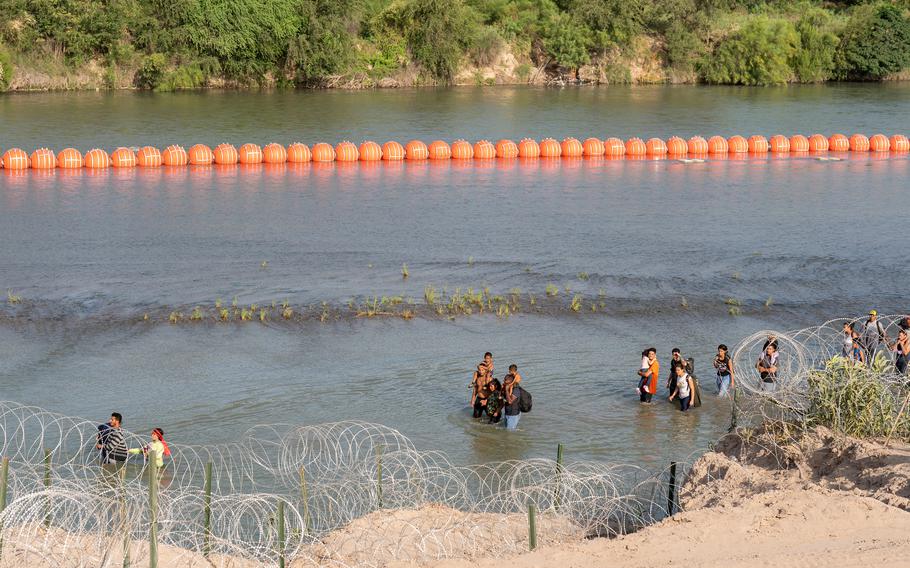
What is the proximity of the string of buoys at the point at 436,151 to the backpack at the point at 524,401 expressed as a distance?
100 ft

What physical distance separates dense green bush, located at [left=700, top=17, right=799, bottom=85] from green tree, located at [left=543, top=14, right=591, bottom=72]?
9.34m

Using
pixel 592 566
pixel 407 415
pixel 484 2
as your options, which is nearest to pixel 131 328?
pixel 407 415

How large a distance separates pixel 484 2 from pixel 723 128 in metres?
31.6

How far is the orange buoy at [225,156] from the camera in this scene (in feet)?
156

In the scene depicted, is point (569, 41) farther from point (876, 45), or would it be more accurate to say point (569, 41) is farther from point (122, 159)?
point (122, 159)

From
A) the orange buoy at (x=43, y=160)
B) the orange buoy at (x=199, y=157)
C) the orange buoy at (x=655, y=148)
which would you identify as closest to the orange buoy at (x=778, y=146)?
the orange buoy at (x=655, y=148)

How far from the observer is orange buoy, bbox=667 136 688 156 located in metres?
51.9

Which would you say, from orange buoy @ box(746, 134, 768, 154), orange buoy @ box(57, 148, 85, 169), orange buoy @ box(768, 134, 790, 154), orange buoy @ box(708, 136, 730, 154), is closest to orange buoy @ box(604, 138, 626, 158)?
orange buoy @ box(708, 136, 730, 154)

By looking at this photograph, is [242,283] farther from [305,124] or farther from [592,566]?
[305,124]

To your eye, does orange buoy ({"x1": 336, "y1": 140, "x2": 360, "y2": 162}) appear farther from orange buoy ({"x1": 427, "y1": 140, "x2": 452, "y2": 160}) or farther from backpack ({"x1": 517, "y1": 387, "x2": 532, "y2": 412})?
backpack ({"x1": 517, "y1": 387, "x2": 532, "y2": 412})

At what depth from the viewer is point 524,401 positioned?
1956 centimetres

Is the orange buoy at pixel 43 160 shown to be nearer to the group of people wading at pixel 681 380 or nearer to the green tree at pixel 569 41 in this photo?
the group of people wading at pixel 681 380

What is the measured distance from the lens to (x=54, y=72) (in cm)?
7562

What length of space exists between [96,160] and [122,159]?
39.0 inches
